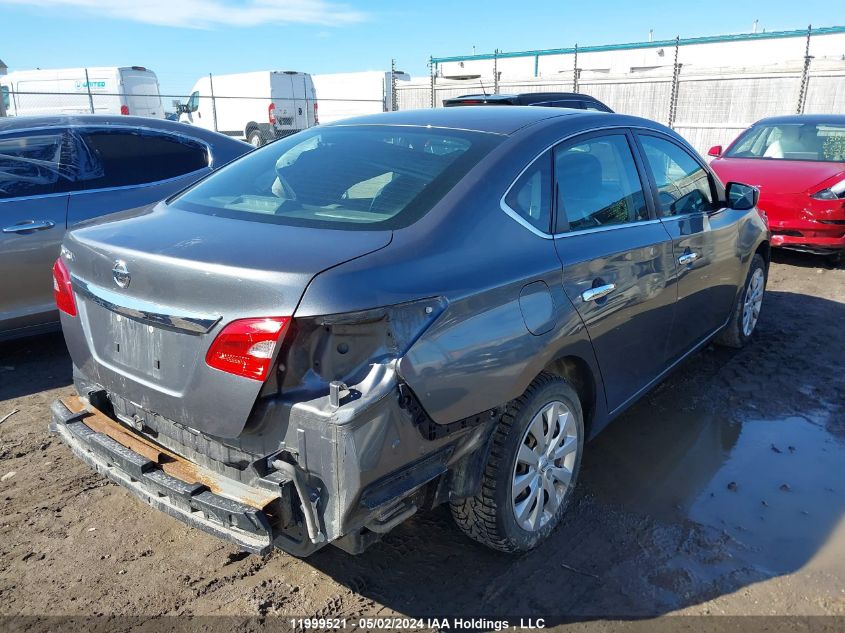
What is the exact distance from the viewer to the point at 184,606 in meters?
2.58

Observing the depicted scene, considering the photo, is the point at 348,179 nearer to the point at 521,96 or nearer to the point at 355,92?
the point at 521,96

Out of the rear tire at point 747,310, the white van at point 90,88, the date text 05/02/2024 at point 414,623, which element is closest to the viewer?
the date text 05/02/2024 at point 414,623

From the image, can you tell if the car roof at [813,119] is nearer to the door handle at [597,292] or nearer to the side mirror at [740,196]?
the side mirror at [740,196]

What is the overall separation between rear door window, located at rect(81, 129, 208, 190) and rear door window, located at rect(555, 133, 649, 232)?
350 centimetres

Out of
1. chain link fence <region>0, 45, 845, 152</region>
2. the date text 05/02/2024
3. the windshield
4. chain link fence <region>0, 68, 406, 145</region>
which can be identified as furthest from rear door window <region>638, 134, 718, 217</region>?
chain link fence <region>0, 68, 406, 145</region>

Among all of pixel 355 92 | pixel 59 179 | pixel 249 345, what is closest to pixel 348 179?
pixel 249 345

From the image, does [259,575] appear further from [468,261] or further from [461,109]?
[461,109]

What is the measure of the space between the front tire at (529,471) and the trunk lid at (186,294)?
0.89 meters

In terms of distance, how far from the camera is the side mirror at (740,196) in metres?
4.48

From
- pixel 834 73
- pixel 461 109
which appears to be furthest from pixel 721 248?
pixel 834 73

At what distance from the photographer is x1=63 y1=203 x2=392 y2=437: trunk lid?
2115mm

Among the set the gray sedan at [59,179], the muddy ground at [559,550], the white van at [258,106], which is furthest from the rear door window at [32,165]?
the white van at [258,106]

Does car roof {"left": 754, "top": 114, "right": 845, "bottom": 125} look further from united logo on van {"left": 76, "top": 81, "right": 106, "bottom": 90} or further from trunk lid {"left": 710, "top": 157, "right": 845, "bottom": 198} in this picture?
united logo on van {"left": 76, "top": 81, "right": 106, "bottom": 90}

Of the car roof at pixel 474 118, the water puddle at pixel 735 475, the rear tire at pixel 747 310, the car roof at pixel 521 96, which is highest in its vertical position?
the car roof at pixel 521 96
